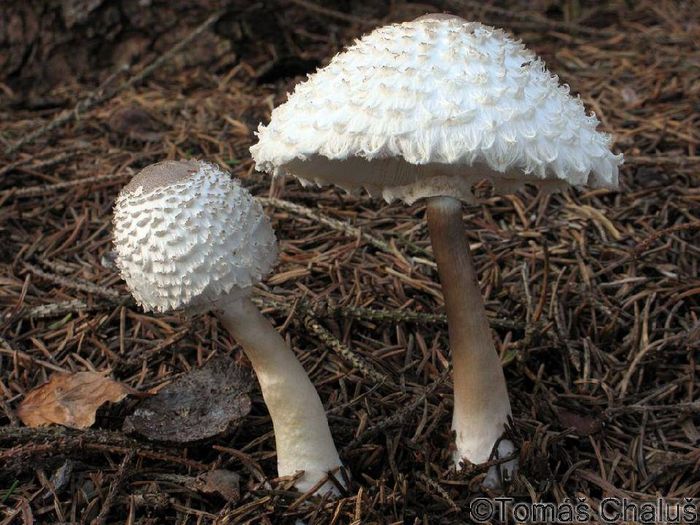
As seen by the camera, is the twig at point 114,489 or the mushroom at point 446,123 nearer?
the mushroom at point 446,123

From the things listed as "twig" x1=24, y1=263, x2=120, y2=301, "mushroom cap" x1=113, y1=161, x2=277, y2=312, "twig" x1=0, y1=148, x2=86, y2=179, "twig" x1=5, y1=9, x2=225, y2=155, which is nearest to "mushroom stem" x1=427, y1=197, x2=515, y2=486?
"mushroom cap" x1=113, y1=161, x2=277, y2=312

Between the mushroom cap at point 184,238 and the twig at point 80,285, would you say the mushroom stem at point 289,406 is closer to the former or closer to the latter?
the mushroom cap at point 184,238

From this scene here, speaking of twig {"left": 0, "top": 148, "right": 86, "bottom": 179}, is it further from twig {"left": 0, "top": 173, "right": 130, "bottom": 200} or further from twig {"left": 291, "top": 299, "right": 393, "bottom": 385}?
twig {"left": 291, "top": 299, "right": 393, "bottom": 385}

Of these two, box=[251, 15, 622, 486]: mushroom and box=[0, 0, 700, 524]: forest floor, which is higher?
box=[251, 15, 622, 486]: mushroom

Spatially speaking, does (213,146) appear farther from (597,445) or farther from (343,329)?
(597,445)

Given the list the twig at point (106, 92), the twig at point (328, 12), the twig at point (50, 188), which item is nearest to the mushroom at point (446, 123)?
the twig at point (50, 188)

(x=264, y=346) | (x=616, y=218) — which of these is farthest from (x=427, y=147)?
(x=616, y=218)
